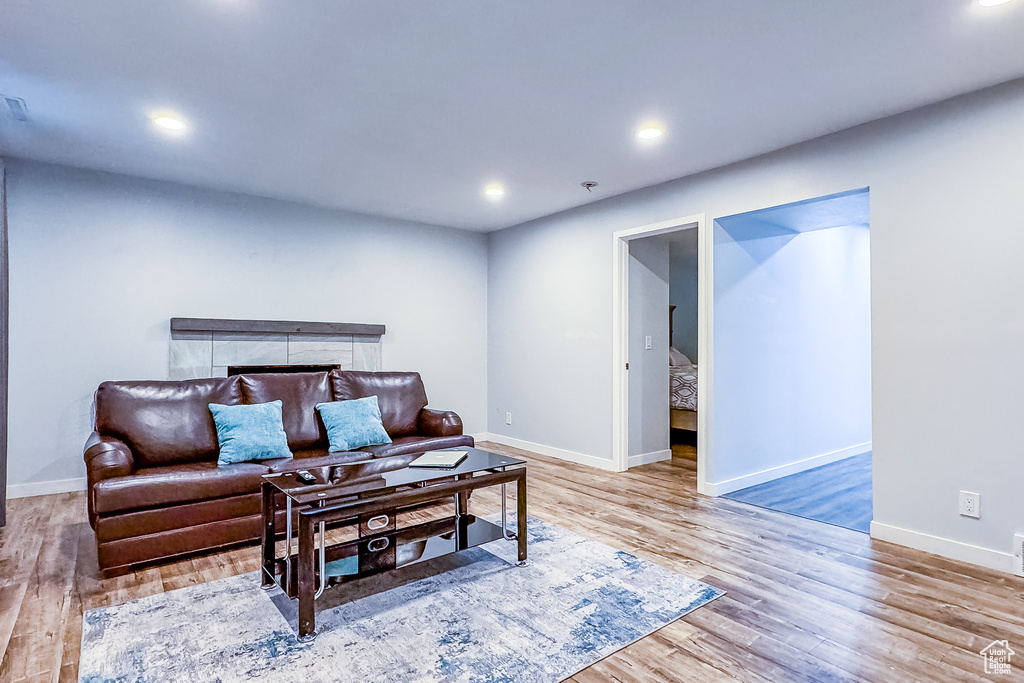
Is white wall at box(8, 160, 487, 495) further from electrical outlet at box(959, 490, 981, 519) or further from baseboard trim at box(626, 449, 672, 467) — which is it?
electrical outlet at box(959, 490, 981, 519)

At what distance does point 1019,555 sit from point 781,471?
2008 mm

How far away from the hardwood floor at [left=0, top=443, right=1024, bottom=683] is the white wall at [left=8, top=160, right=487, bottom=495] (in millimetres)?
815

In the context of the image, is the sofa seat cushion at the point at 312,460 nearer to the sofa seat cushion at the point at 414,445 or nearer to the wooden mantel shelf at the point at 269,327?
the sofa seat cushion at the point at 414,445

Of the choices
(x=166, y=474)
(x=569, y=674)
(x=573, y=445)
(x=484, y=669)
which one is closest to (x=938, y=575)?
(x=569, y=674)

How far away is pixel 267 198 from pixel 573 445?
3564mm

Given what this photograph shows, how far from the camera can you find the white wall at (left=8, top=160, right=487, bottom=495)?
393 cm

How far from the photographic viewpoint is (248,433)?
11.0 ft

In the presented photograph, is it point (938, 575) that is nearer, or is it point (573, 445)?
point (938, 575)

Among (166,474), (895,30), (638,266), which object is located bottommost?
(166,474)

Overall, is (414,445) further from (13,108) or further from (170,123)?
(13,108)

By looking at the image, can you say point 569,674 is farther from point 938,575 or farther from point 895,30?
point 895,30

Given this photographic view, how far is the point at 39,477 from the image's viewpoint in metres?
3.97

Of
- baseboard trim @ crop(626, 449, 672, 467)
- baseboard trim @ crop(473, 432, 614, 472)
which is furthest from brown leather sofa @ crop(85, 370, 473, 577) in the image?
baseboard trim @ crop(626, 449, 672, 467)

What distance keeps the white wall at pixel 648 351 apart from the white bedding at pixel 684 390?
81cm
